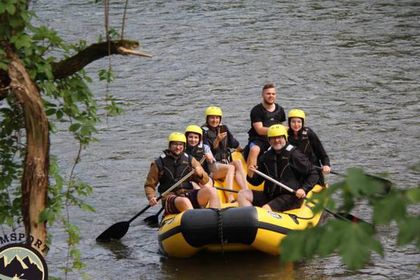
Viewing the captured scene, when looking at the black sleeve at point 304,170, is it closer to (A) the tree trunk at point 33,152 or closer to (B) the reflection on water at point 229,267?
(B) the reflection on water at point 229,267

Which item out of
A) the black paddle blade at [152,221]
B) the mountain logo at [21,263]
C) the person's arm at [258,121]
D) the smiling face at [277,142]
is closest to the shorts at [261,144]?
the person's arm at [258,121]

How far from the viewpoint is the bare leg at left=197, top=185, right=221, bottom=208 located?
10.2 meters

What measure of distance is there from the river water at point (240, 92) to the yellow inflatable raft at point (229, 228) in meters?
0.40

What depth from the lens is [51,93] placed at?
627 cm

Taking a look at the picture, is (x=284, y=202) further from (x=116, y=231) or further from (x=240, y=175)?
(x=116, y=231)

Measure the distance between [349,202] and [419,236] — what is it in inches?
9.8

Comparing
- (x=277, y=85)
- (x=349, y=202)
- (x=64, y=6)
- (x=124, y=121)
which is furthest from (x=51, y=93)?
(x=64, y=6)

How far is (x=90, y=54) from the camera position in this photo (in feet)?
20.2

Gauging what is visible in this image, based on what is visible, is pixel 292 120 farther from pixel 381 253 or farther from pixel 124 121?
pixel 381 253

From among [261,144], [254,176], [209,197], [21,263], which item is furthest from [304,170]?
[21,263]

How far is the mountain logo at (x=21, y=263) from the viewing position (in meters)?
5.80

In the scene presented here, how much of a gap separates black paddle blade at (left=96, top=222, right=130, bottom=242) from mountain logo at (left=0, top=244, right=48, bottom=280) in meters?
5.54

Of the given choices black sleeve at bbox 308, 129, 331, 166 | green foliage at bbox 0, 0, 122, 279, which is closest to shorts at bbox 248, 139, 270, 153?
black sleeve at bbox 308, 129, 331, 166

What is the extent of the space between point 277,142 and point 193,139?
1265 mm
